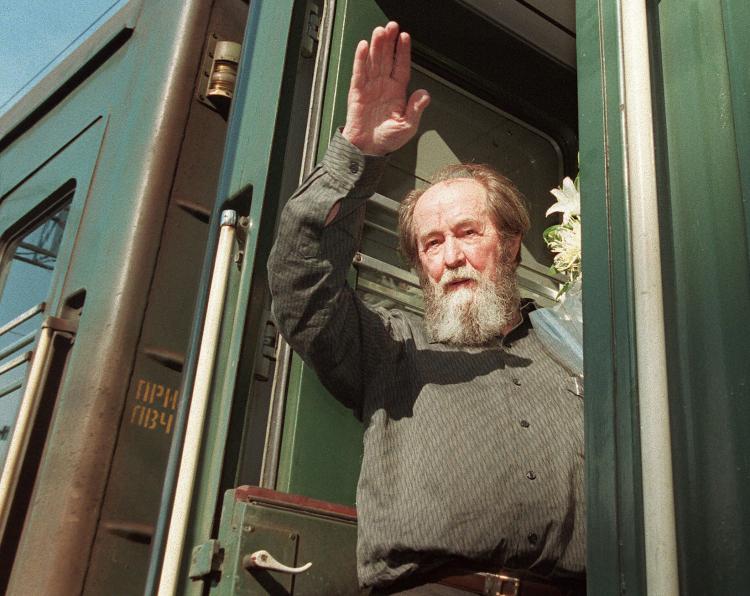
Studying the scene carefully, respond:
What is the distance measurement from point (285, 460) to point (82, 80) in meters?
2.12

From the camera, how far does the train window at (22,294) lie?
2748 millimetres

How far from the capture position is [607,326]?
33.9 inches

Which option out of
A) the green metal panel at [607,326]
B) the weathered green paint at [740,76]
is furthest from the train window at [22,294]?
the weathered green paint at [740,76]

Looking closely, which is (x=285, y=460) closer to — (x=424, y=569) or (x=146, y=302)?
(x=424, y=569)

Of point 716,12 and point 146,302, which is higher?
point 146,302

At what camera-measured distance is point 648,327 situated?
82 centimetres

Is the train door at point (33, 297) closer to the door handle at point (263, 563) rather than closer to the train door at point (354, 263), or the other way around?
the train door at point (354, 263)

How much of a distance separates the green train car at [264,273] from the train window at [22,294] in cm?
2

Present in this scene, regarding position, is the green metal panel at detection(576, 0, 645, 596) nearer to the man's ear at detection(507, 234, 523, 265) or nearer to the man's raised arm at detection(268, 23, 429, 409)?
the man's raised arm at detection(268, 23, 429, 409)

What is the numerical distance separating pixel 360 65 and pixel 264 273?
496mm

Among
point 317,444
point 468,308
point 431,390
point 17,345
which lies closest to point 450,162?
point 468,308

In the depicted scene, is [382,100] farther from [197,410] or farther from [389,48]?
[197,410]

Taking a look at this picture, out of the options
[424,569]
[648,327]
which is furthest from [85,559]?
[648,327]

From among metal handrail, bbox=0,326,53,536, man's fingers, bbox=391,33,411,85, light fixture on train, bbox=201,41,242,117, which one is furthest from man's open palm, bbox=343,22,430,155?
metal handrail, bbox=0,326,53,536
